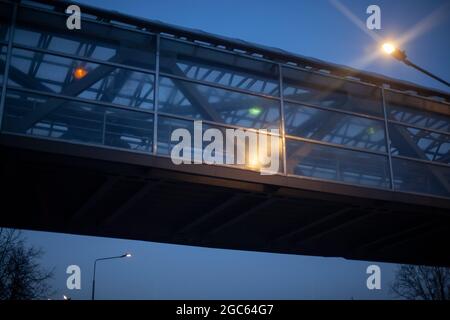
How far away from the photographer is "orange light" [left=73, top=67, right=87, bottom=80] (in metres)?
9.93

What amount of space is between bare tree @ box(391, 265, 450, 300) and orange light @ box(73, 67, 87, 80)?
3957 centimetres

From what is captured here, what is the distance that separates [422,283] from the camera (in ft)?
145

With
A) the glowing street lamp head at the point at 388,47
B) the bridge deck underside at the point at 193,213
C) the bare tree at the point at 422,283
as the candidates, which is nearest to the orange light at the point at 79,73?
the bridge deck underside at the point at 193,213

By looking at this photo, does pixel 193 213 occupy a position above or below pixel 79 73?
below

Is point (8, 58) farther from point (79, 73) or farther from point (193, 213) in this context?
point (193, 213)

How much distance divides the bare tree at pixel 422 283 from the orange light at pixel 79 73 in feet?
130

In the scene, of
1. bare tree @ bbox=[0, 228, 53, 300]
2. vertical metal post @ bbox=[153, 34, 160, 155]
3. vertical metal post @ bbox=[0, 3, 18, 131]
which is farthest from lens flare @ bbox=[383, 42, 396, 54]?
bare tree @ bbox=[0, 228, 53, 300]

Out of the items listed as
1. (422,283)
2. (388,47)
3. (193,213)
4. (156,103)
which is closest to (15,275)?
(193,213)

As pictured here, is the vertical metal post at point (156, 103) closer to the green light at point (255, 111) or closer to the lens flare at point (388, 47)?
the green light at point (255, 111)

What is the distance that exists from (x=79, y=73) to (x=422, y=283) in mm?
42399

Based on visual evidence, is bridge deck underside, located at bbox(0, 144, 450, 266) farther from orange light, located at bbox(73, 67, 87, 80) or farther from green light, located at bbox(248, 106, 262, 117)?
green light, located at bbox(248, 106, 262, 117)

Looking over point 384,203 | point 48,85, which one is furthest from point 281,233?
point 48,85

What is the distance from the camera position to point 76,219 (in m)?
12.3

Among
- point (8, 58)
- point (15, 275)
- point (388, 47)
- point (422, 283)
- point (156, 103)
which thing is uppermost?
point (388, 47)
